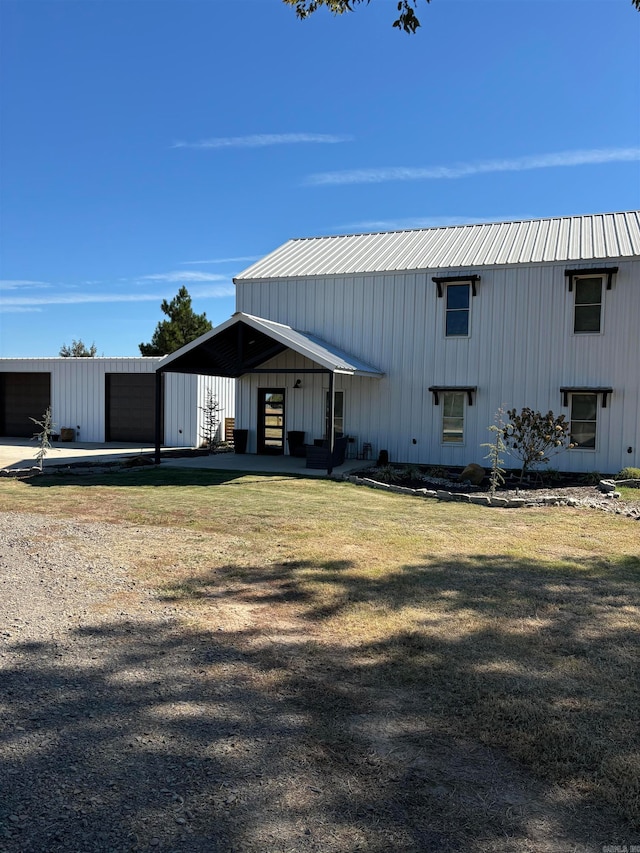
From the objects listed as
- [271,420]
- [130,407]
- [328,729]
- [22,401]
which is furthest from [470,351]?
[22,401]

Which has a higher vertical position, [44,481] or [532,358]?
[532,358]

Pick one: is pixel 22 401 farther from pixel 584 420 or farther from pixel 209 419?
pixel 584 420

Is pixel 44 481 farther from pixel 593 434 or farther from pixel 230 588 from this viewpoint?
pixel 593 434

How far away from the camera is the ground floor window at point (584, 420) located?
15.4 metres

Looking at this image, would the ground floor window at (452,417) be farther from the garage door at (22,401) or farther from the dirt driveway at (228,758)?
the garage door at (22,401)

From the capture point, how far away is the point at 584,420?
15.5 m

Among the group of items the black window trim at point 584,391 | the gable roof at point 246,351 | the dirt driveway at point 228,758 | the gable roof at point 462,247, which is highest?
the gable roof at point 462,247

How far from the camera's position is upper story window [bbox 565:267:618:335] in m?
15.3

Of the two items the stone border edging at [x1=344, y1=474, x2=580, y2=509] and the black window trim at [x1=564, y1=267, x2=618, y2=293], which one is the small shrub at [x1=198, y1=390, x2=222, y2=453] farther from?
the black window trim at [x1=564, y1=267, x2=618, y2=293]

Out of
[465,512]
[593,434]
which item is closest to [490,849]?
[465,512]

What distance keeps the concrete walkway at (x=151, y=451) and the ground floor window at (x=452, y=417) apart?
90.6 inches

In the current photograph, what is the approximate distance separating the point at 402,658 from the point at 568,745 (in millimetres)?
1233

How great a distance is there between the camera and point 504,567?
6402 millimetres

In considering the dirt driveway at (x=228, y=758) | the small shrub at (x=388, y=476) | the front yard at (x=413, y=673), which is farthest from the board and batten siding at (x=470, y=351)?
the dirt driveway at (x=228, y=758)
